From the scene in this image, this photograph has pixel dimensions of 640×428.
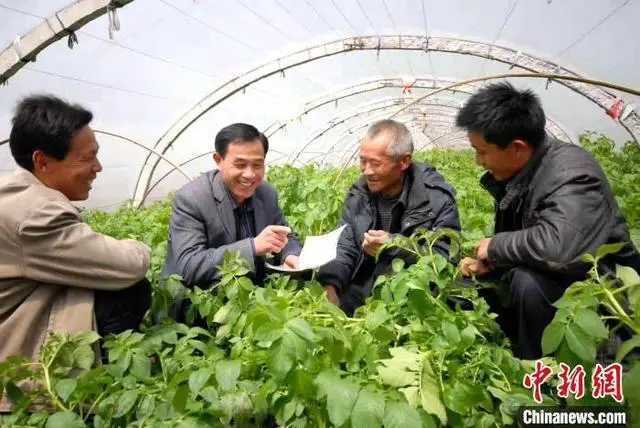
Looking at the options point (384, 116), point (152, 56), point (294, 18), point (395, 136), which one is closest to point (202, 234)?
point (395, 136)

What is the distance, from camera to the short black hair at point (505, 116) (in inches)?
75.4

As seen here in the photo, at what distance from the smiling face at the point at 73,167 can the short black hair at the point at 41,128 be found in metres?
0.02

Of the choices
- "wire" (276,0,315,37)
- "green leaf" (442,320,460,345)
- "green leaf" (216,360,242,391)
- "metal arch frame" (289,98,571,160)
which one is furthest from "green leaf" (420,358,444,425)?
"metal arch frame" (289,98,571,160)

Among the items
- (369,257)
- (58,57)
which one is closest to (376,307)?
(369,257)

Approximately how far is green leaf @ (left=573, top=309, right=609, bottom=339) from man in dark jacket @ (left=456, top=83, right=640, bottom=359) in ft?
2.19

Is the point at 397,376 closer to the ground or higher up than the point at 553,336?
closer to the ground

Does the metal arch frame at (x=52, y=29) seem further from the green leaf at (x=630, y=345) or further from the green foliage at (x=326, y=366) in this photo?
the green leaf at (x=630, y=345)

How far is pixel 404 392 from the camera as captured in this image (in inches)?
46.5

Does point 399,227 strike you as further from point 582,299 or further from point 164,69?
point 164,69

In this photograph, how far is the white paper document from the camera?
2.11 meters

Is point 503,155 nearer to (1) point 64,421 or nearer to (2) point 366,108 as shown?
(1) point 64,421

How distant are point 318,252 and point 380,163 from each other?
0.58 m

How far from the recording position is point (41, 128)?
1.69m

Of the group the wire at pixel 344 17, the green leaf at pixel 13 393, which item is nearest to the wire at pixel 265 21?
the wire at pixel 344 17
